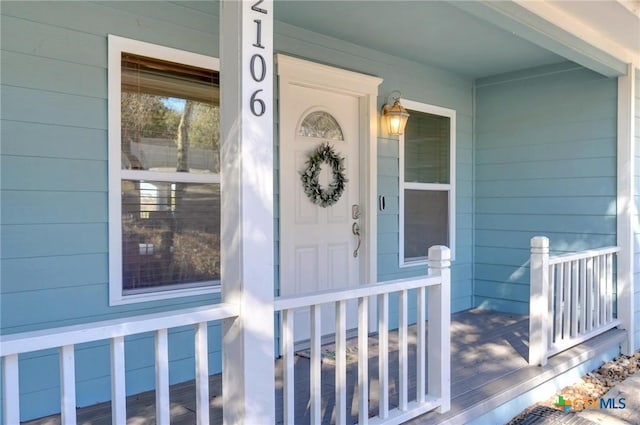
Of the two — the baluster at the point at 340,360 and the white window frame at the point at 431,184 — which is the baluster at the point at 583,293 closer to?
the white window frame at the point at 431,184

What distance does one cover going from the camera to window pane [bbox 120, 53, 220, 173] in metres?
2.90

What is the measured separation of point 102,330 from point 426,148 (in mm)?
3932

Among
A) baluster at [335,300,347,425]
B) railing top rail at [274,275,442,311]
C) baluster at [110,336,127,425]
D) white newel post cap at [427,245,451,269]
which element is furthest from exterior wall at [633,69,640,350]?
baluster at [110,336,127,425]

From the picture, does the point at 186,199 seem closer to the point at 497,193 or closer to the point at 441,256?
the point at 441,256

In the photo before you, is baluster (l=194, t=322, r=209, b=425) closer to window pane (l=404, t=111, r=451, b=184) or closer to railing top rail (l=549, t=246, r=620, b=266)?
railing top rail (l=549, t=246, r=620, b=266)

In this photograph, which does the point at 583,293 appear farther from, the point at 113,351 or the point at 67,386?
the point at 67,386

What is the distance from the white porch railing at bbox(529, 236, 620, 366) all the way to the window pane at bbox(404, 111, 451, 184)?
5.03 feet

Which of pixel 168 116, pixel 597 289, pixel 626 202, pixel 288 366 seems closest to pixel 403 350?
pixel 288 366

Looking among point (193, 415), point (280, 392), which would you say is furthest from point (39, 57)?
point (280, 392)

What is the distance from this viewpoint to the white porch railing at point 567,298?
10.9 ft

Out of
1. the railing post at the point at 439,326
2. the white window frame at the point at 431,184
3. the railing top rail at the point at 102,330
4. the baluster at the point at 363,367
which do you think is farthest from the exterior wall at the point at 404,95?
the railing top rail at the point at 102,330

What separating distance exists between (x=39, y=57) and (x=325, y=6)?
1759 mm

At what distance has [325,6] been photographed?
A: 330 centimetres

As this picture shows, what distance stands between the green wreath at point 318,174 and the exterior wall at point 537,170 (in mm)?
2013
